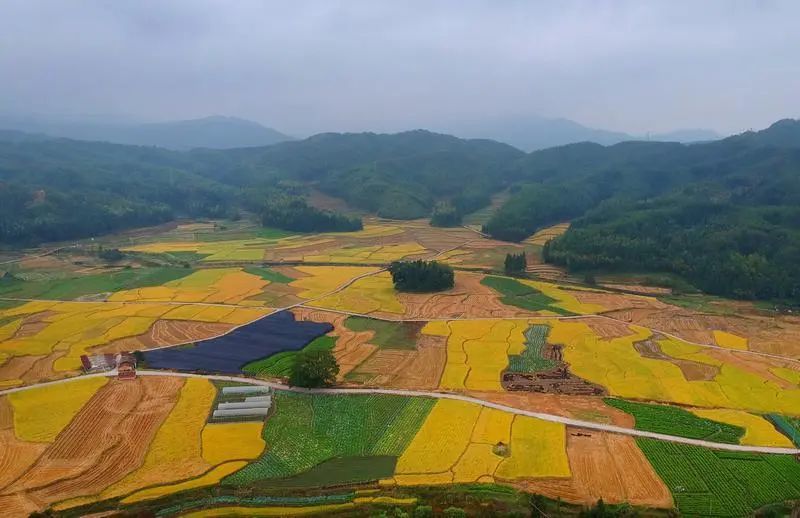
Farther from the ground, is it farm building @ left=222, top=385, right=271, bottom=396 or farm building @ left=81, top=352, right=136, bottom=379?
farm building @ left=81, top=352, right=136, bottom=379

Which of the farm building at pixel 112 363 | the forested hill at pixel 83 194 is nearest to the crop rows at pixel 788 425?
the farm building at pixel 112 363

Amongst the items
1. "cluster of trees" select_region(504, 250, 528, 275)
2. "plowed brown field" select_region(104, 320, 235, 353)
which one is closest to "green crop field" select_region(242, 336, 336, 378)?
"plowed brown field" select_region(104, 320, 235, 353)

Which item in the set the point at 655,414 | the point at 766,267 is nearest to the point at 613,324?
the point at 655,414

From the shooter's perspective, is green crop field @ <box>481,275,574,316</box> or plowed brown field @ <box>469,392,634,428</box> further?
green crop field @ <box>481,275,574,316</box>

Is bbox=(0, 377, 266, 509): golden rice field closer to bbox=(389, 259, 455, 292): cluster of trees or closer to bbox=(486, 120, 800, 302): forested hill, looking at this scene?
bbox=(389, 259, 455, 292): cluster of trees

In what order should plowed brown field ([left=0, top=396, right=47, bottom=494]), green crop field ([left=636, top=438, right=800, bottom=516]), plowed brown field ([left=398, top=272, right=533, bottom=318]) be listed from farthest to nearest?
plowed brown field ([left=398, top=272, right=533, bottom=318])
plowed brown field ([left=0, top=396, right=47, bottom=494])
green crop field ([left=636, top=438, right=800, bottom=516])

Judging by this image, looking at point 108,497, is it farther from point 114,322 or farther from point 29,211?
point 29,211

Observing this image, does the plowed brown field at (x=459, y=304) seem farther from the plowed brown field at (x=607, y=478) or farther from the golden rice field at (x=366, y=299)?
the plowed brown field at (x=607, y=478)

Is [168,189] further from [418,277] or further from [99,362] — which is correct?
[99,362]
